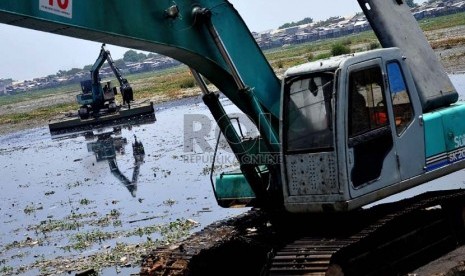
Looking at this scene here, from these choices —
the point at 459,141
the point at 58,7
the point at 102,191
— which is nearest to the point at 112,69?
the point at 102,191

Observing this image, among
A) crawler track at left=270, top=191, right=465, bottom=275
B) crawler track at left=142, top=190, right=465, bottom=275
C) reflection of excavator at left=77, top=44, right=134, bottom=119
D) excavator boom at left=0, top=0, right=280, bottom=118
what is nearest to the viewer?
excavator boom at left=0, top=0, right=280, bottom=118

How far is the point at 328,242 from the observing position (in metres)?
8.76

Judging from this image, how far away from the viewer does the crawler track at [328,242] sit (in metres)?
8.66

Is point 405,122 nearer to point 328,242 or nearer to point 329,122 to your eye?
point 329,122

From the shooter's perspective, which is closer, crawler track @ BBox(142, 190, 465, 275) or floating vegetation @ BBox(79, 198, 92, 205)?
crawler track @ BBox(142, 190, 465, 275)

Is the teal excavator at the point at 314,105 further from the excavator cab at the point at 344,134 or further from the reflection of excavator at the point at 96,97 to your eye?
the reflection of excavator at the point at 96,97

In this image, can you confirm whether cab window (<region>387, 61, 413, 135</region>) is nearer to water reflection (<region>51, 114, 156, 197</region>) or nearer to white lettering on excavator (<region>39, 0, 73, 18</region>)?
white lettering on excavator (<region>39, 0, 73, 18</region>)

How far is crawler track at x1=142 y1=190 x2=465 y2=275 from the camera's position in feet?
28.4

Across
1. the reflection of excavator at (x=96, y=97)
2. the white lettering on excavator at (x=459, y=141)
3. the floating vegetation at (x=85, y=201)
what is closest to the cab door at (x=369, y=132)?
the white lettering on excavator at (x=459, y=141)

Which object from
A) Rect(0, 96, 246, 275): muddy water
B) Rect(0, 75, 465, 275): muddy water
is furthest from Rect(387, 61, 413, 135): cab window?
Rect(0, 96, 246, 275): muddy water

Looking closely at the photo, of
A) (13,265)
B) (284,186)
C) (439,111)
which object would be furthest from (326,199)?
(13,265)

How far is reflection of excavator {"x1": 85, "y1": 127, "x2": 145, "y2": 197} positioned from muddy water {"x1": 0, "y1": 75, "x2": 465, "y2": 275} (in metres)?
0.08

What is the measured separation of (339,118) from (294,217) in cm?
162

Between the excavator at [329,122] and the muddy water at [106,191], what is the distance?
2.85 metres
